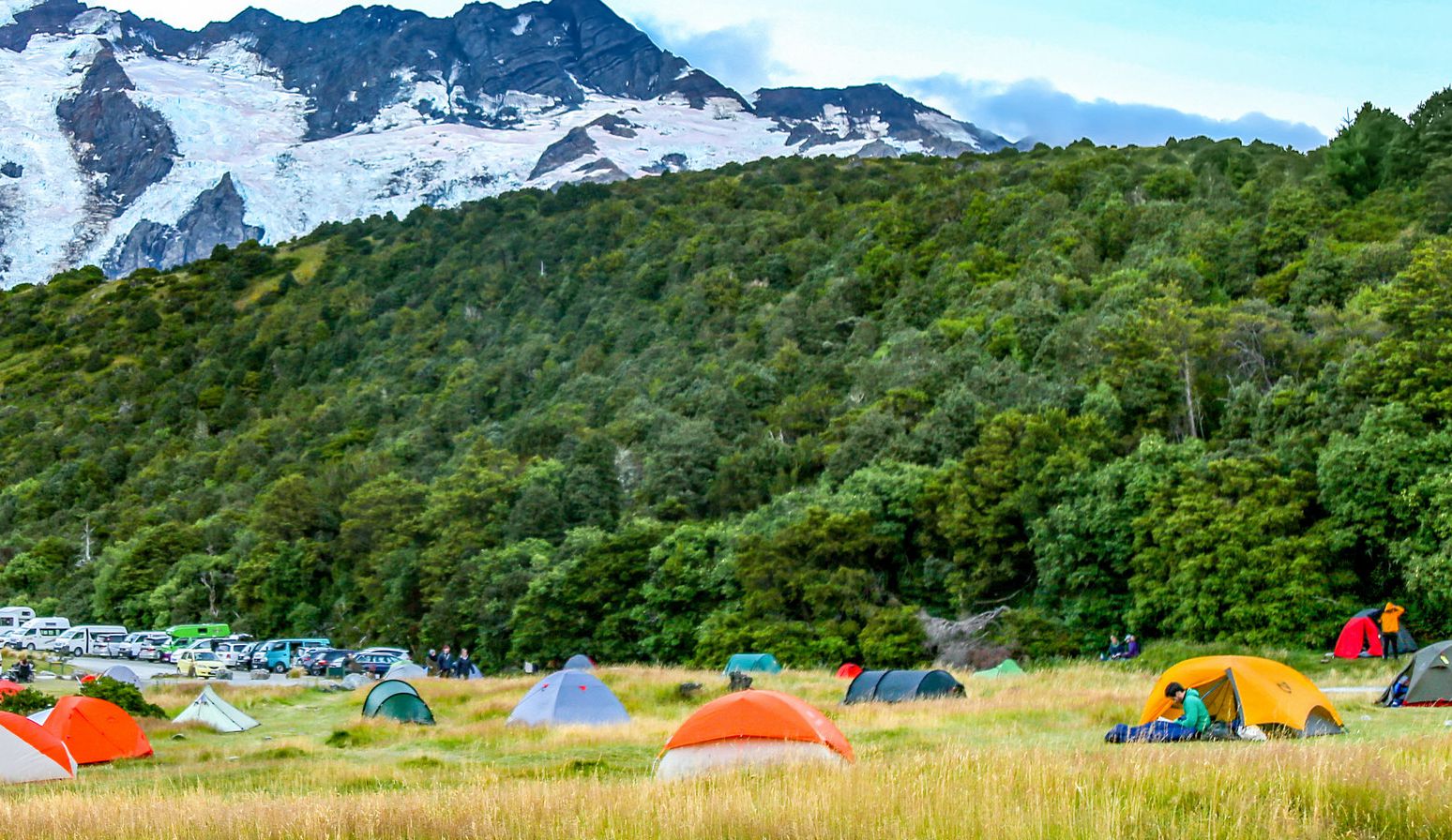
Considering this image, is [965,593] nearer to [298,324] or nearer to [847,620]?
[847,620]

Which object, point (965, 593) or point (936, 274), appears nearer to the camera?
point (965, 593)

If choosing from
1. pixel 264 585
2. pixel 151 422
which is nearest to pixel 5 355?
pixel 151 422

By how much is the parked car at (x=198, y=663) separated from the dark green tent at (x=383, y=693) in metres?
23.0

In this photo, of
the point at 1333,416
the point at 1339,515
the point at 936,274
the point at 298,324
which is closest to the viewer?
the point at 1339,515

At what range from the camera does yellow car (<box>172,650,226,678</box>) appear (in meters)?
50.0

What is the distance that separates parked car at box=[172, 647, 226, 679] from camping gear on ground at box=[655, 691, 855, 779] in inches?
1503

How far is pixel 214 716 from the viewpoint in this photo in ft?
95.0

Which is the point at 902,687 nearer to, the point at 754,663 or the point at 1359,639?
the point at 1359,639

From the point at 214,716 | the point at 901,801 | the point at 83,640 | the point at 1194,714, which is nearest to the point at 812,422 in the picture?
the point at 83,640

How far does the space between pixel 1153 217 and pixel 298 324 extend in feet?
252

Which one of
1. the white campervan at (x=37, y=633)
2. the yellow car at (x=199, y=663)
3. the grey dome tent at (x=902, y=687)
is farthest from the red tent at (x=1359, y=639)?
the white campervan at (x=37, y=633)

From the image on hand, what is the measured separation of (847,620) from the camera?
4709 centimetres

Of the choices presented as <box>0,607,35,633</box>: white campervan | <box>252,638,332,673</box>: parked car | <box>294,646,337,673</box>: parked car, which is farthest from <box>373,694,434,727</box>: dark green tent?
<box>0,607,35,633</box>: white campervan

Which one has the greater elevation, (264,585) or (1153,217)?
(1153,217)
